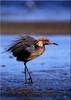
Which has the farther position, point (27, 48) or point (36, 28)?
point (36, 28)

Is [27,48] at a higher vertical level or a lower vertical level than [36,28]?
higher

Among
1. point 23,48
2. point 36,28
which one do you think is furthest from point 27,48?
point 36,28

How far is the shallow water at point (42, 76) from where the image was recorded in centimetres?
889

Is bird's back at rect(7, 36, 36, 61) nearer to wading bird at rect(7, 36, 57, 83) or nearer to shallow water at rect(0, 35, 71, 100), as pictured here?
wading bird at rect(7, 36, 57, 83)

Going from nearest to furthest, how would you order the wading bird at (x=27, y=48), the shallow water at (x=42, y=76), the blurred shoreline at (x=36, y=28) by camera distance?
the shallow water at (x=42, y=76) → the wading bird at (x=27, y=48) → the blurred shoreline at (x=36, y=28)

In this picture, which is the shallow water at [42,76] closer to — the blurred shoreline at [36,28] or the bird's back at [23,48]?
the bird's back at [23,48]

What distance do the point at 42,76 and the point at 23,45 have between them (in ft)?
2.95

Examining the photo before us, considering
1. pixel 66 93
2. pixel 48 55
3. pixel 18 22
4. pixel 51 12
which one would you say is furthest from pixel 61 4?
pixel 66 93

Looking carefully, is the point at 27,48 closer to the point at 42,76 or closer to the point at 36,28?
the point at 42,76

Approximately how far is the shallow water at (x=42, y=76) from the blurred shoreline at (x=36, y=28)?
5676 mm

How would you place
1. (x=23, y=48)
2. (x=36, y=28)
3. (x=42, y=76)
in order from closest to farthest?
(x=23, y=48) < (x=42, y=76) < (x=36, y=28)

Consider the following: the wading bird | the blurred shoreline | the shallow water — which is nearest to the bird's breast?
the wading bird

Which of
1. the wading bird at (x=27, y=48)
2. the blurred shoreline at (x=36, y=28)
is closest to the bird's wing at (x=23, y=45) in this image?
the wading bird at (x=27, y=48)

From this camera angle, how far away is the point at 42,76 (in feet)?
33.4
